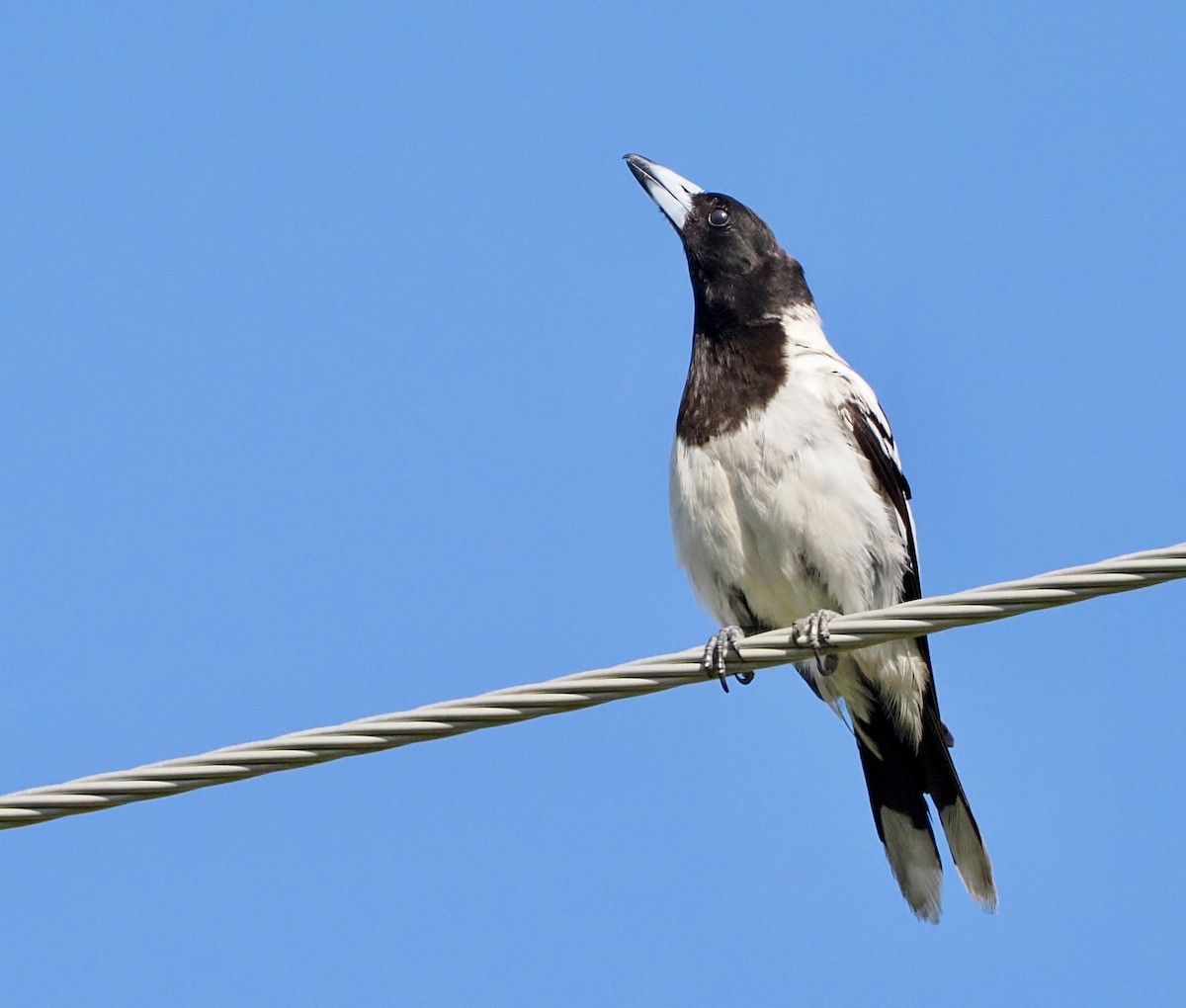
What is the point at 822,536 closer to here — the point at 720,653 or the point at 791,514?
the point at 791,514

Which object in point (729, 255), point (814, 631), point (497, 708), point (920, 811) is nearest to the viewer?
point (497, 708)

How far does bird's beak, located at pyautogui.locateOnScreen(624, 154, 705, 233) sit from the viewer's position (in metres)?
9.27

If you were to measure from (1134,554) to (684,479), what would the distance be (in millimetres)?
3217

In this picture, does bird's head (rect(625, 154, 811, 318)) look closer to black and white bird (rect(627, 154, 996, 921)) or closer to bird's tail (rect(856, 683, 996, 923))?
black and white bird (rect(627, 154, 996, 921))

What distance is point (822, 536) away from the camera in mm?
7379

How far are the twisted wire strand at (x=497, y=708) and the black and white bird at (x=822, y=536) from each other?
7.33 feet

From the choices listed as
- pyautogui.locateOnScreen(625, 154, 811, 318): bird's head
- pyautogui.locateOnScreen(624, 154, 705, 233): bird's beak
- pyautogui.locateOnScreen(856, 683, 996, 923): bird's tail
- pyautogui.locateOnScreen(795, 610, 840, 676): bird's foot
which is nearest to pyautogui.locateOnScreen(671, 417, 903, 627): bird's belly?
pyautogui.locateOnScreen(856, 683, 996, 923): bird's tail

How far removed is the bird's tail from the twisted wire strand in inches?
115

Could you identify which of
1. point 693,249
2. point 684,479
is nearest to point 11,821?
point 684,479

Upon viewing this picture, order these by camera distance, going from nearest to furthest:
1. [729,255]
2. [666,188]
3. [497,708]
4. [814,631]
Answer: [497,708]
[814,631]
[729,255]
[666,188]

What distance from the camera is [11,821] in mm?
4578

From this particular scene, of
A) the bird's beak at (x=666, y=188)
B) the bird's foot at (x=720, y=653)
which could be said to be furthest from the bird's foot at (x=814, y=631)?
the bird's beak at (x=666, y=188)

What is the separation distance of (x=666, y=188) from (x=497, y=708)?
207 inches

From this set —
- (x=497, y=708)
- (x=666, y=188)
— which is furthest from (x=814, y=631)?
(x=666, y=188)
